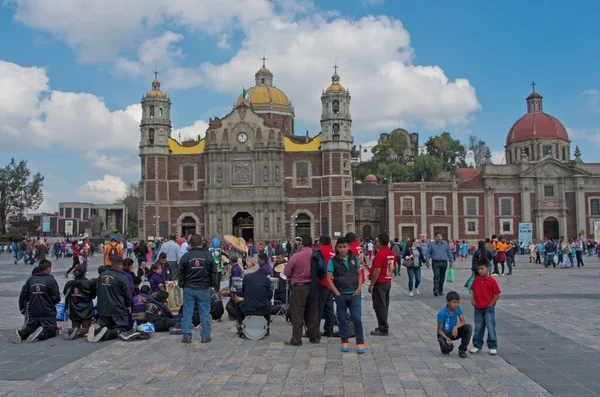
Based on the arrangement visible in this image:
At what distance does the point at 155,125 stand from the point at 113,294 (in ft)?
136

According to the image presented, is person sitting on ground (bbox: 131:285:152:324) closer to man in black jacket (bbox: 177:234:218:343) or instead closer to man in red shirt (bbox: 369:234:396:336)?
man in black jacket (bbox: 177:234:218:343)

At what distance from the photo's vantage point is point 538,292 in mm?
14906

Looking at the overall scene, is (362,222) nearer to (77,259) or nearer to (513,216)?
(513,216)

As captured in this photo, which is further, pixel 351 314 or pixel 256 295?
pixel 256 295

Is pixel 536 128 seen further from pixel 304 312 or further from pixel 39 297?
pixel 39 297

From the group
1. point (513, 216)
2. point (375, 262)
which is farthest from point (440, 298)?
point (513, 216)

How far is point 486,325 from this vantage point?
7891 mm

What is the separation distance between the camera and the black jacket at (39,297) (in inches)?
352

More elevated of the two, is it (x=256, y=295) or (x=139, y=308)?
(x=256, y=295)

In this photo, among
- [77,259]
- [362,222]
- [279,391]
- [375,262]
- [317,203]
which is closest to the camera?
[279,391]

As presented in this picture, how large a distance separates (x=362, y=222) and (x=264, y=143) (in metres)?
13.0

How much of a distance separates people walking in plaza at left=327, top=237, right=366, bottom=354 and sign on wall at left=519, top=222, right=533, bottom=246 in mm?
31063

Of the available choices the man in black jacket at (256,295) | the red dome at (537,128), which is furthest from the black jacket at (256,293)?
the red dome at (537,128)

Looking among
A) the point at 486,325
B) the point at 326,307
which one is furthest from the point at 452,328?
the point at 326,307
